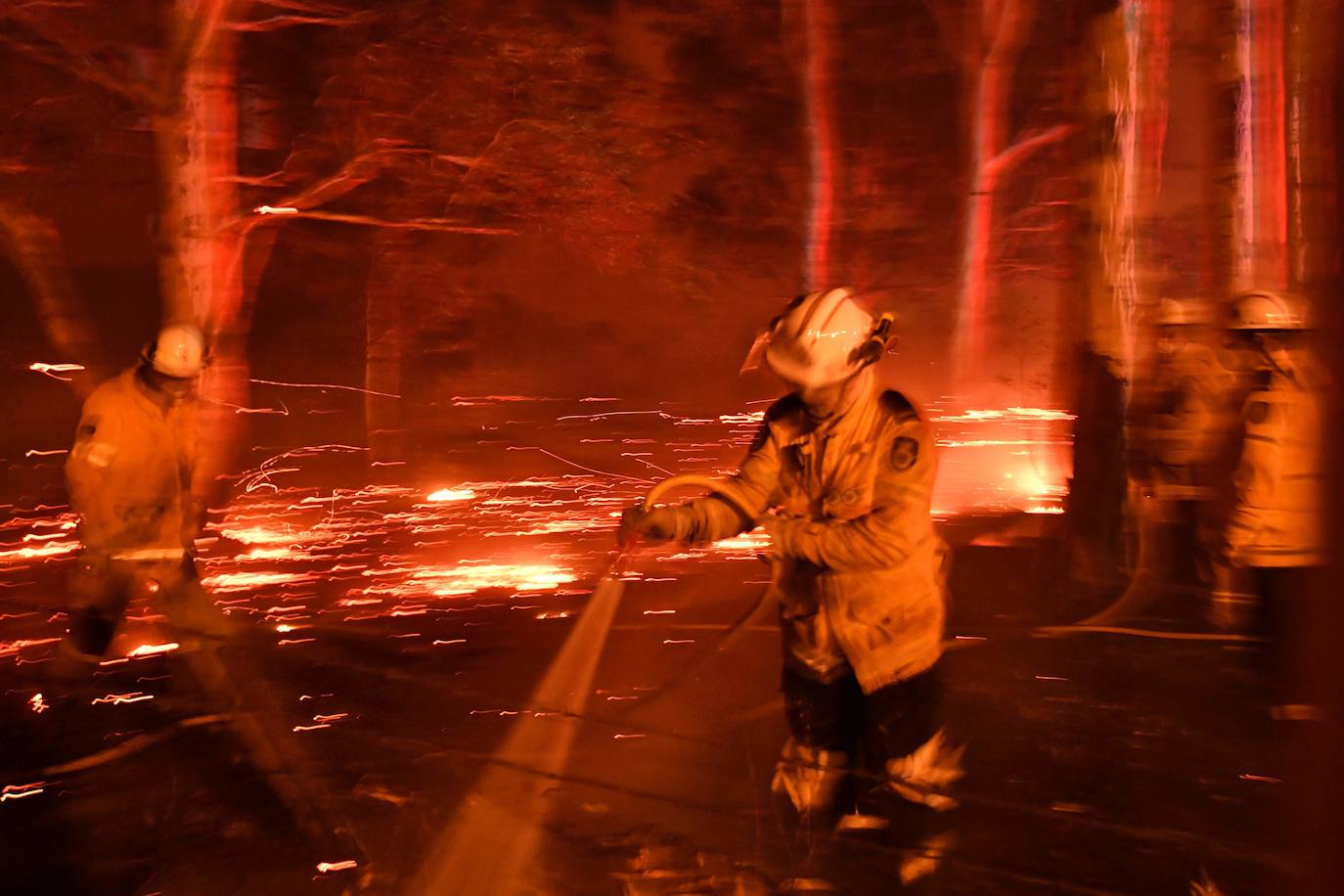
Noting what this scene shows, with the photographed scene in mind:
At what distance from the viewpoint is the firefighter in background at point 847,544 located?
360cm

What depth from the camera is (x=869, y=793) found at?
12.9 feet

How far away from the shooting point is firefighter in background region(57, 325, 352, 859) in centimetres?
543

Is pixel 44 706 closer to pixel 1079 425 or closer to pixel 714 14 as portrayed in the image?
pixel 1079 425

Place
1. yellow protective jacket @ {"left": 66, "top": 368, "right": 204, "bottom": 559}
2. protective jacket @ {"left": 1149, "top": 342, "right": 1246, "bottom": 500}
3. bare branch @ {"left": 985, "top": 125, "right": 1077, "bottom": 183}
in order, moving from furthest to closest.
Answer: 1. bare branch @ {"left": 985, "top": 125, "right": 1077, "bottom": 183}
2. protective jacket @ {"left": 1149, "top": 342, "right": 1246, "bottom": 500}
3. yellow protective jacket @ {"left": 66, "top": 368, "right": 204, "bottom": 559}

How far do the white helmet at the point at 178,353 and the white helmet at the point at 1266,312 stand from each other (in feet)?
16.0

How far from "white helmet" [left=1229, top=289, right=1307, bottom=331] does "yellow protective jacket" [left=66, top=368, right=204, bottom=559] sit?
16.5ft

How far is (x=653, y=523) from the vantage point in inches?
150

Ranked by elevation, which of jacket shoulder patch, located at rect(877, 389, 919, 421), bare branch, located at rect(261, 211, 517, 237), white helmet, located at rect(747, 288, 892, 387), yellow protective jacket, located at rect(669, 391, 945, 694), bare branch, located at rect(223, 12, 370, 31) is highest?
bare branch, located at rect(223, 12, 370, 31)

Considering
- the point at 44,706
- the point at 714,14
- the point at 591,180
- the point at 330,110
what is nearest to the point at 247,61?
the point at 330,110

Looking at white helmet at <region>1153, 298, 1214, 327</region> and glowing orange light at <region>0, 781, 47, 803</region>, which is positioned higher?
white helmet at <region>1153, 298, 1214, 327</region>

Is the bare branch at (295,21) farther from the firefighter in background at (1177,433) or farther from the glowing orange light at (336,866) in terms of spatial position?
the glowing orange light at (336,866)

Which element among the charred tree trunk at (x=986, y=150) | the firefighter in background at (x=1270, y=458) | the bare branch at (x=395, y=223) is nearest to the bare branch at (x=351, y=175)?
the bare branch at (x=395, y=223)

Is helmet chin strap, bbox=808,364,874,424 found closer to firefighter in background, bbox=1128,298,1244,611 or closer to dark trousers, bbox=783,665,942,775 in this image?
dark trousers, bbox=783,665,942,775

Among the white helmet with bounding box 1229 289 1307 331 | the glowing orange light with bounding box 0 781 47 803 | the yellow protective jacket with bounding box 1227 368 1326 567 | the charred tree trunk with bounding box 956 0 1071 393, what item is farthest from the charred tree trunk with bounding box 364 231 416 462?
the yellow protective jacket with bounding box 1227 368 1326 567
